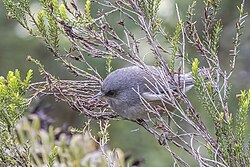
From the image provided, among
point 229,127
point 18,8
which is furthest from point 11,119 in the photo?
point 229,127

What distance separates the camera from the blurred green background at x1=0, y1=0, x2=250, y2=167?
438 cm

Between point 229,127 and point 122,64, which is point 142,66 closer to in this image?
point 229,127

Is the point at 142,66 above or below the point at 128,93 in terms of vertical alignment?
above

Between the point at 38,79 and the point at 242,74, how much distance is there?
2449 mm

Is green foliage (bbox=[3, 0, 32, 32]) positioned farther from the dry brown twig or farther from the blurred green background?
the blurred green background

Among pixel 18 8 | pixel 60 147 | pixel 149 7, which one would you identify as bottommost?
pixel 60 147

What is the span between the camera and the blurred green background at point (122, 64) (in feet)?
14.4

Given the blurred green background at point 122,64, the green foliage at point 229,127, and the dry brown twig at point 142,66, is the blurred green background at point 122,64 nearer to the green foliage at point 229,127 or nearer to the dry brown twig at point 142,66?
the dry brown twig at point 142,66

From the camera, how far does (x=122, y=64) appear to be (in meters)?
5.21

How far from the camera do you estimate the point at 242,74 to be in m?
4.08

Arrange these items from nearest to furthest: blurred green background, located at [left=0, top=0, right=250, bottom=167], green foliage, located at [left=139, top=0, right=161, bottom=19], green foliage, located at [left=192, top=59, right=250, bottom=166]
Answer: green foliage, located at [left=192, top=59, right=250, bottom=166] < green foliage, located at [left=139, top=0, right=161, bottom=19] < blurred green background, located at [left=0, top=0, right=250, bottom=167]

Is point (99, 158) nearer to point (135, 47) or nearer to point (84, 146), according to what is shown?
point (84, 146)

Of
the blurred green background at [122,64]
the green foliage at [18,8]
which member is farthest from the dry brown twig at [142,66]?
the blurred green background at [122,64]

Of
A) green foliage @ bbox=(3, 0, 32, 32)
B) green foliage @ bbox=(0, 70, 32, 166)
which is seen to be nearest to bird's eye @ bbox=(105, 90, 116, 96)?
green foliage @ bbox=(3, 0, 32, 32)
